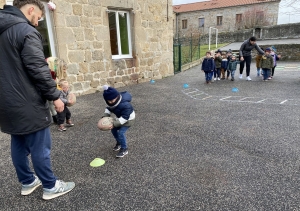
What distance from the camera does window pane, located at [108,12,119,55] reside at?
867 cm

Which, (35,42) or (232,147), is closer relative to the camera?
(35,42)

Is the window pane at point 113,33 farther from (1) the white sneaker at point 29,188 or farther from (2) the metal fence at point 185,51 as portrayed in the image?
(1) the white sneaker at point 29,188

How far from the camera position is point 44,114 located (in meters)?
2.20

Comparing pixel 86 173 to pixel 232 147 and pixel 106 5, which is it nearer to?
pixel 232 147

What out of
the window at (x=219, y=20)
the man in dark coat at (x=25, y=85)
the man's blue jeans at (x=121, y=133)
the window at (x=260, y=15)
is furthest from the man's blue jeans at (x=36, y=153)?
the window at (x=219, y=20)

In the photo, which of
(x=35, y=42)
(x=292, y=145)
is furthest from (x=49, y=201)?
(x=292, y=145)

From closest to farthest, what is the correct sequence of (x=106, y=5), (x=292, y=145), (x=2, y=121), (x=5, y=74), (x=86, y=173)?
(x=5, y=74) < (x=2, y=121) < (x=86, y=173) < (x=292, y=145) < (x=106, y=5)

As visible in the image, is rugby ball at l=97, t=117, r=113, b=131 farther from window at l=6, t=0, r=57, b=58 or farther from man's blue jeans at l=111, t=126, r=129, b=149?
window at l=6, t=0, r=57, b=58

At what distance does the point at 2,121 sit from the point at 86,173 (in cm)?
127

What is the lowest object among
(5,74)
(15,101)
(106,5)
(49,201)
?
(49,201)

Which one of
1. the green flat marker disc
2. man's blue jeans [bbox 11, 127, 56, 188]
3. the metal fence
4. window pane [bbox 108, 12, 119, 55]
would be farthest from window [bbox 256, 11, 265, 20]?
man's blue jeans [bbox 11, 127, 56, 188]

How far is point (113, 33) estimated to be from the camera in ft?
29.1

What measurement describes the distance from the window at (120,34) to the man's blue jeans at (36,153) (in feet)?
22.9

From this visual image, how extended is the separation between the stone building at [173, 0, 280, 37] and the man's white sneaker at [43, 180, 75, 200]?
40.0m
